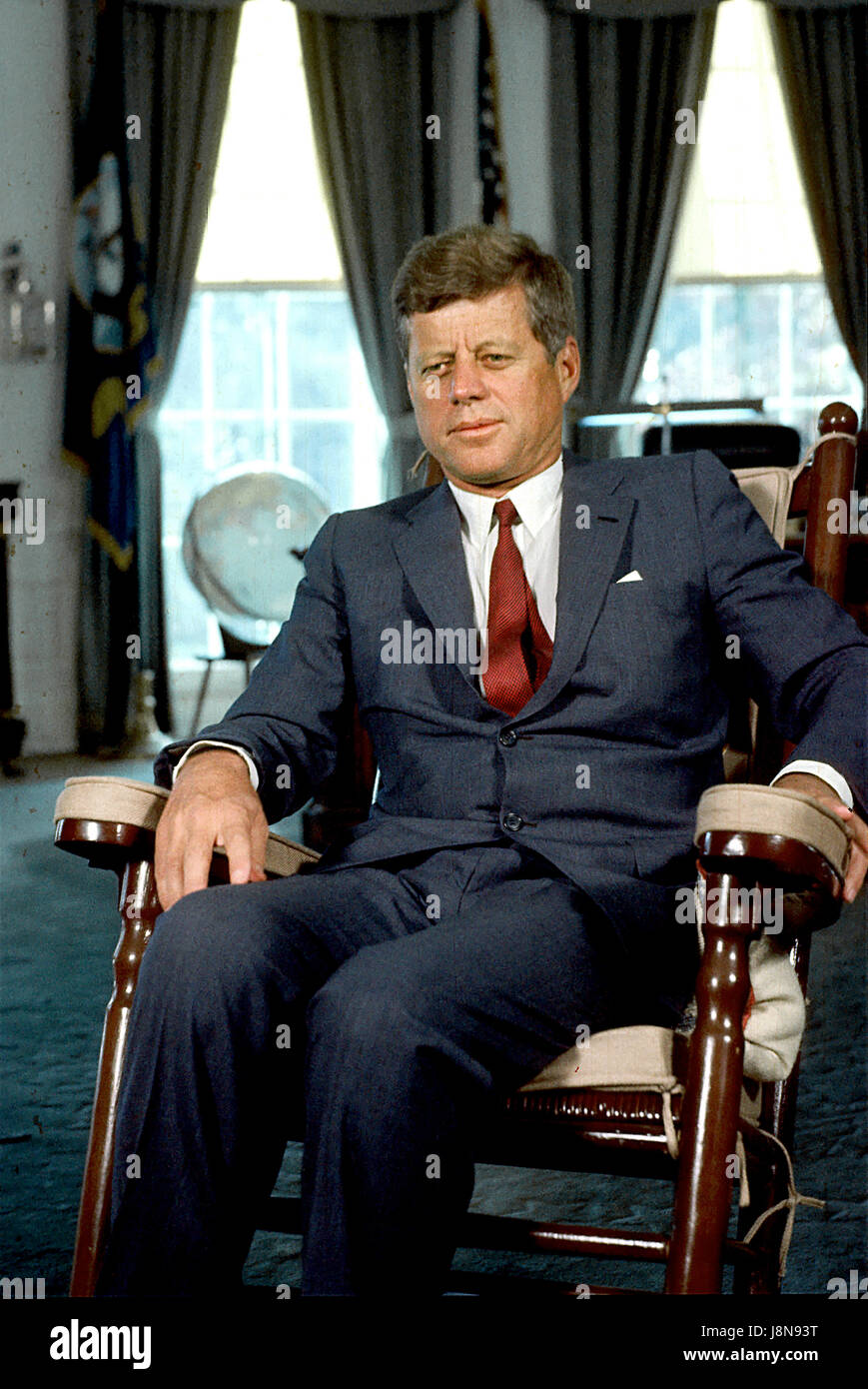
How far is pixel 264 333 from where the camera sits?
7383mm

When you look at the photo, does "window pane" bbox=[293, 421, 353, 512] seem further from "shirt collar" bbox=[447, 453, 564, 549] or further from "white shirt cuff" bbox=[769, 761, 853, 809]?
"white shirt cuff" bbox=[769, 761, 853, 809]

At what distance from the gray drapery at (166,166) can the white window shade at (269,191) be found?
299 millimetres

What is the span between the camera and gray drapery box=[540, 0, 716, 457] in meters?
7.13

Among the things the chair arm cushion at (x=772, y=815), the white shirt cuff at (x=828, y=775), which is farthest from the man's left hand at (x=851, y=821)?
the chair arm cushion at (x=772, y=815)

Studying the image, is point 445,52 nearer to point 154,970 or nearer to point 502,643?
point 502,643

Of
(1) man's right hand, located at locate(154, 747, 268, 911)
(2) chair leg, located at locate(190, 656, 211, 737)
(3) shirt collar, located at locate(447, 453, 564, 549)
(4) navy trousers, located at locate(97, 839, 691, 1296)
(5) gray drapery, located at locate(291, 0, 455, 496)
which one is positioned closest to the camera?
(4) navy trousers, located at locate(97, 839, 691, 1296)

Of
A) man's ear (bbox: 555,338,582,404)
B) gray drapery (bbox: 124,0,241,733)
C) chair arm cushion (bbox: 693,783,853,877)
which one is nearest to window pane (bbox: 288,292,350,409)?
gray drapery (bbox: 124,0,241,733)

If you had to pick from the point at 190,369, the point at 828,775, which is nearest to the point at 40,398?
the point at 190,369

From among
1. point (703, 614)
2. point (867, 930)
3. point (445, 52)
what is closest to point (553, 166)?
point (445, 52)

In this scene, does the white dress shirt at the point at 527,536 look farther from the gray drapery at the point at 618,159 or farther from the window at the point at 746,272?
the window at the point at 746,272

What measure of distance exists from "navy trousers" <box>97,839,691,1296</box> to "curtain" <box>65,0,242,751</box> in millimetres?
5622

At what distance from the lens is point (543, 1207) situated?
7.01ft

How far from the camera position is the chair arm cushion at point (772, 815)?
1238mm
